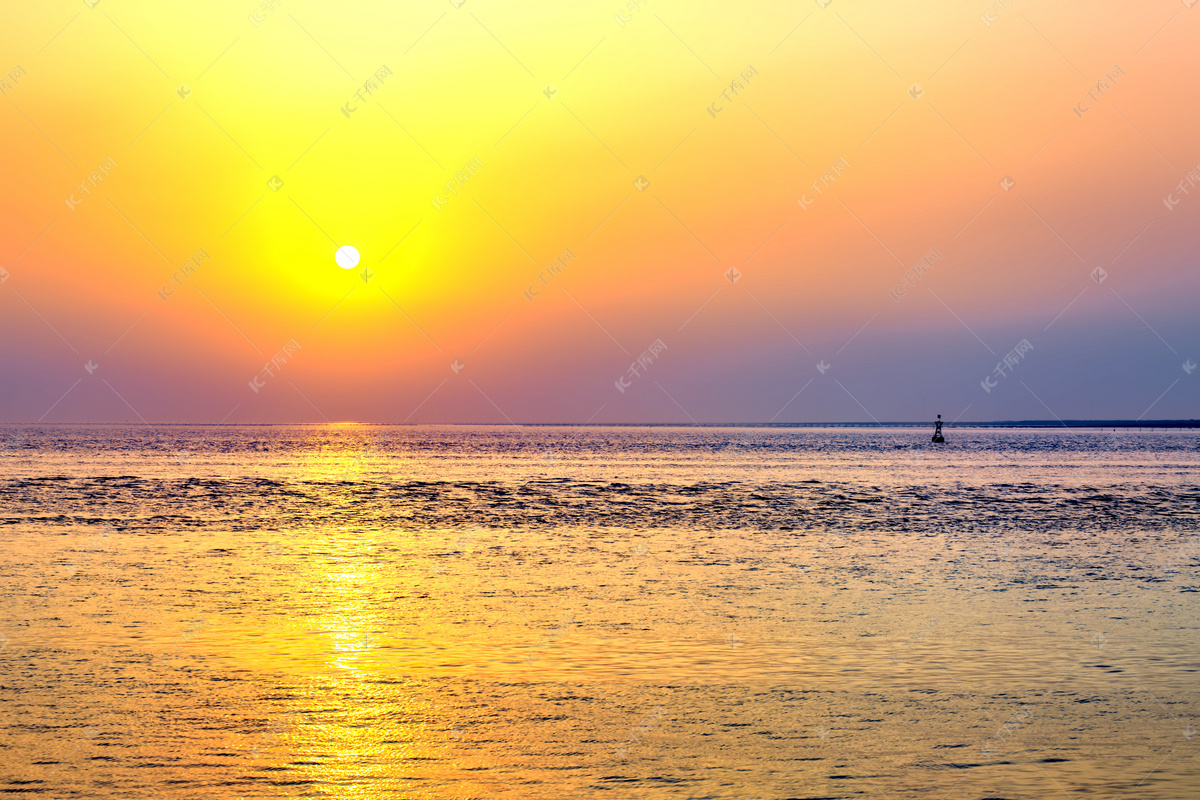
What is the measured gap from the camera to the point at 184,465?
3440 inches

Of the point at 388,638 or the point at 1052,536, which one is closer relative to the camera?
the point at 388,638

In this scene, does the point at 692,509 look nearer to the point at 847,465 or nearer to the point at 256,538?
the point at 256,538

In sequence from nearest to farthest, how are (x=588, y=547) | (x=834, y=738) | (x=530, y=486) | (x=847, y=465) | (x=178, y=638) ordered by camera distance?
1. (x=834, y=738)
2. (x=178, y=638)
3. (x=588, y=547)
4. (x=530, y=486)
5. (x=847, y=465)

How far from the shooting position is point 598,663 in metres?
14.0

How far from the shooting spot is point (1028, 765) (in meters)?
9.80

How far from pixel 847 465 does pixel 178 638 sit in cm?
8555

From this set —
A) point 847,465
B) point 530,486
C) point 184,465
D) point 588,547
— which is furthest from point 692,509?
point 184,465

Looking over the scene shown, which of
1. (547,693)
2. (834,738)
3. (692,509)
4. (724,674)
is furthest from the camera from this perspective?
(692,509)

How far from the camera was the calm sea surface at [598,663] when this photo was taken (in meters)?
9.46

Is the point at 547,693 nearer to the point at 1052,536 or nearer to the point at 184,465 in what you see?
the point at 1052,536

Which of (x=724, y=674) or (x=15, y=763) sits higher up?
(x=15, y=763)

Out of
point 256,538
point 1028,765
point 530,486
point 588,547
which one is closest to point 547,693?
point 1028,765

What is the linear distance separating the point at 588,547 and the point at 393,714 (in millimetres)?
18365

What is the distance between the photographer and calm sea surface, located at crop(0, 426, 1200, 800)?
946 centimetres
